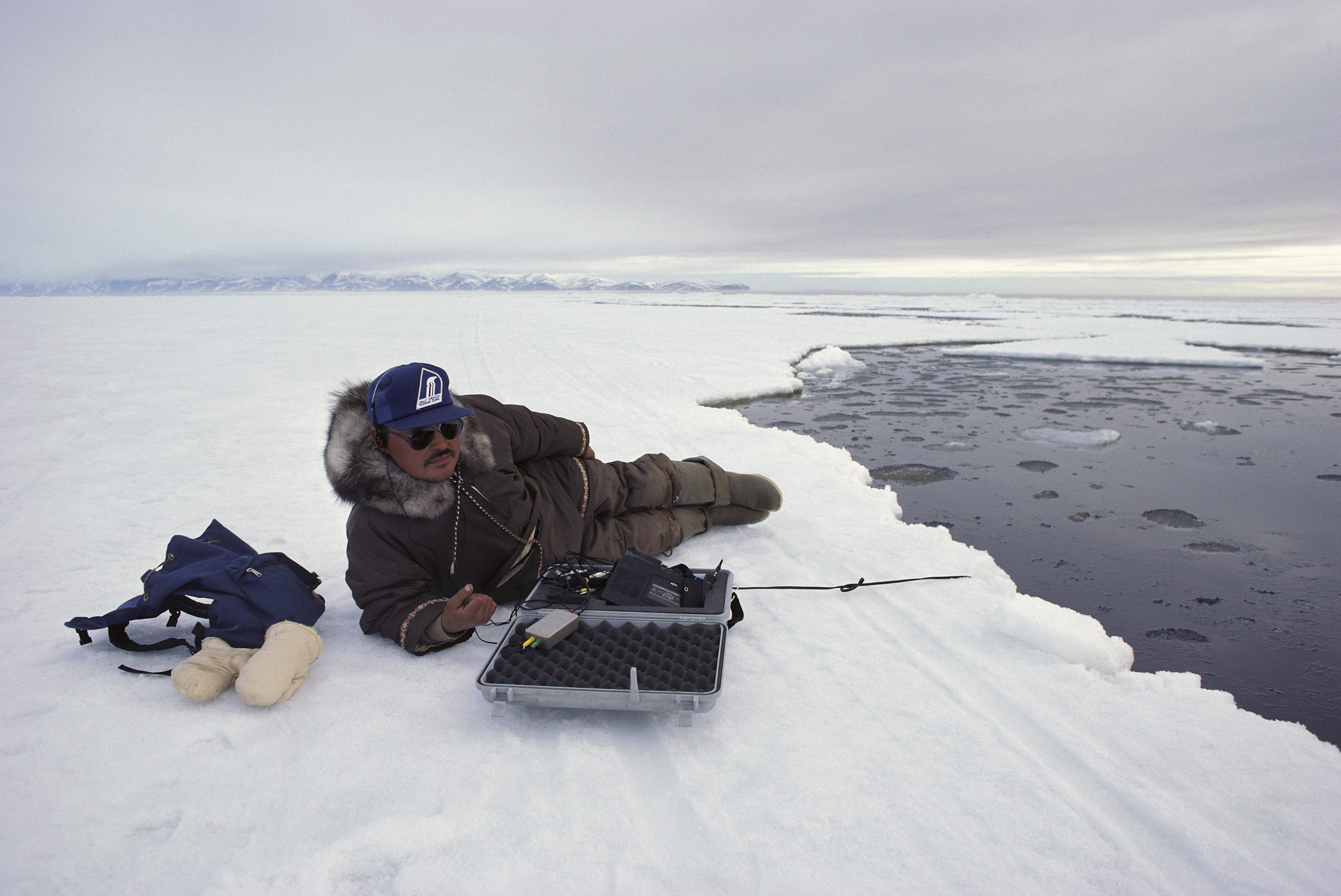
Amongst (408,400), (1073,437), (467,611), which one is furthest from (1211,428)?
(408,400)

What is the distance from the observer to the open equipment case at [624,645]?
7.40ft

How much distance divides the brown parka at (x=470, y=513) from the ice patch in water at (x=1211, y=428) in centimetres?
737

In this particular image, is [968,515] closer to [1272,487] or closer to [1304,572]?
[1304,572]

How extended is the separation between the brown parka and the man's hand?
4.3 inches

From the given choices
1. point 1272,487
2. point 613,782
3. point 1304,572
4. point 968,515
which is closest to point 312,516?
point 613,782

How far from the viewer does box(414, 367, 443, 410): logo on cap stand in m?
2.56

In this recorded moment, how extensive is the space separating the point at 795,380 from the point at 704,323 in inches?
554

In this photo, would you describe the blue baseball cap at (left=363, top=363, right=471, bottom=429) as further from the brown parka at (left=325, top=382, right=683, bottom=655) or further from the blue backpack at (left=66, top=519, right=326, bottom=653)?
the blue backpack at (left=66, top=519, right=326, bottom=653)

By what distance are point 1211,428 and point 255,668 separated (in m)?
9.31

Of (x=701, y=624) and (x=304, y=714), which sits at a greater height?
(x=701, y=624)

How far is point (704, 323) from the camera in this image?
A: 80.0 feet

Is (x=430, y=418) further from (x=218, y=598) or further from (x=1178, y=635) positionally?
(x=1178, y=635)

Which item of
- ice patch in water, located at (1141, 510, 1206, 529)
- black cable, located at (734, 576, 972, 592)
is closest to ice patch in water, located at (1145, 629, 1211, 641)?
black cable, located at (734, 576, 972, 592)

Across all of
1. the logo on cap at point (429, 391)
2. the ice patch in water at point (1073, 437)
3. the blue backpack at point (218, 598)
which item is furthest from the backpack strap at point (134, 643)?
the ice patch in water at point (1073, 437)
